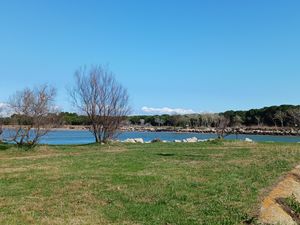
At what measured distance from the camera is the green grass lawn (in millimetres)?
7723

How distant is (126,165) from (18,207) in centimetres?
716

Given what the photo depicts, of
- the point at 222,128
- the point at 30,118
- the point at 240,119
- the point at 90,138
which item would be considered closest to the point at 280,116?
the point at 240,119

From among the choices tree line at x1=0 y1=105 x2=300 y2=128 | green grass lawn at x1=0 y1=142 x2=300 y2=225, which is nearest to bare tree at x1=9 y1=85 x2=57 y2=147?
green grass lawn at x1=0 y1=142 x2=300 y2=225

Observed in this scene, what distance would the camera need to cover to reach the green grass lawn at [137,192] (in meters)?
7.72

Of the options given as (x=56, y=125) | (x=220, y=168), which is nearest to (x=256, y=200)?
(x=220, y=168)

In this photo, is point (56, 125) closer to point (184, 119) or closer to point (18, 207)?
point (18, 207)

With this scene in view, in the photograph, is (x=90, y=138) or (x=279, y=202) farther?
(x=90, y=138)

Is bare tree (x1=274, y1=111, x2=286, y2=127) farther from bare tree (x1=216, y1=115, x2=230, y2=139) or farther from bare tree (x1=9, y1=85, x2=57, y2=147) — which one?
bare tree (x1=9, y1=85, x2=57, y2=147)

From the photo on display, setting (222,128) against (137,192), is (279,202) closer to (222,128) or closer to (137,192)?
(137,192)

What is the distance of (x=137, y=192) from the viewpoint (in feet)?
32.4

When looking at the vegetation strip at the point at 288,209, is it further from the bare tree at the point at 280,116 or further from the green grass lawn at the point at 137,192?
the bare tree at the point at 280,116

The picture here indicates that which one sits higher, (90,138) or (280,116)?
(280,116)

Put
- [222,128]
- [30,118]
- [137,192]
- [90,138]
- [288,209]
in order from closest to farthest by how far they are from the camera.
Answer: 1. [288,209]
2. [137,192]
3. [30,118]
4. [222,128]
5. [90,138]

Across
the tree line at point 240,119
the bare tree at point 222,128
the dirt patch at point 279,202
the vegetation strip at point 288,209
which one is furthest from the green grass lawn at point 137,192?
the tree line at point 240,119
